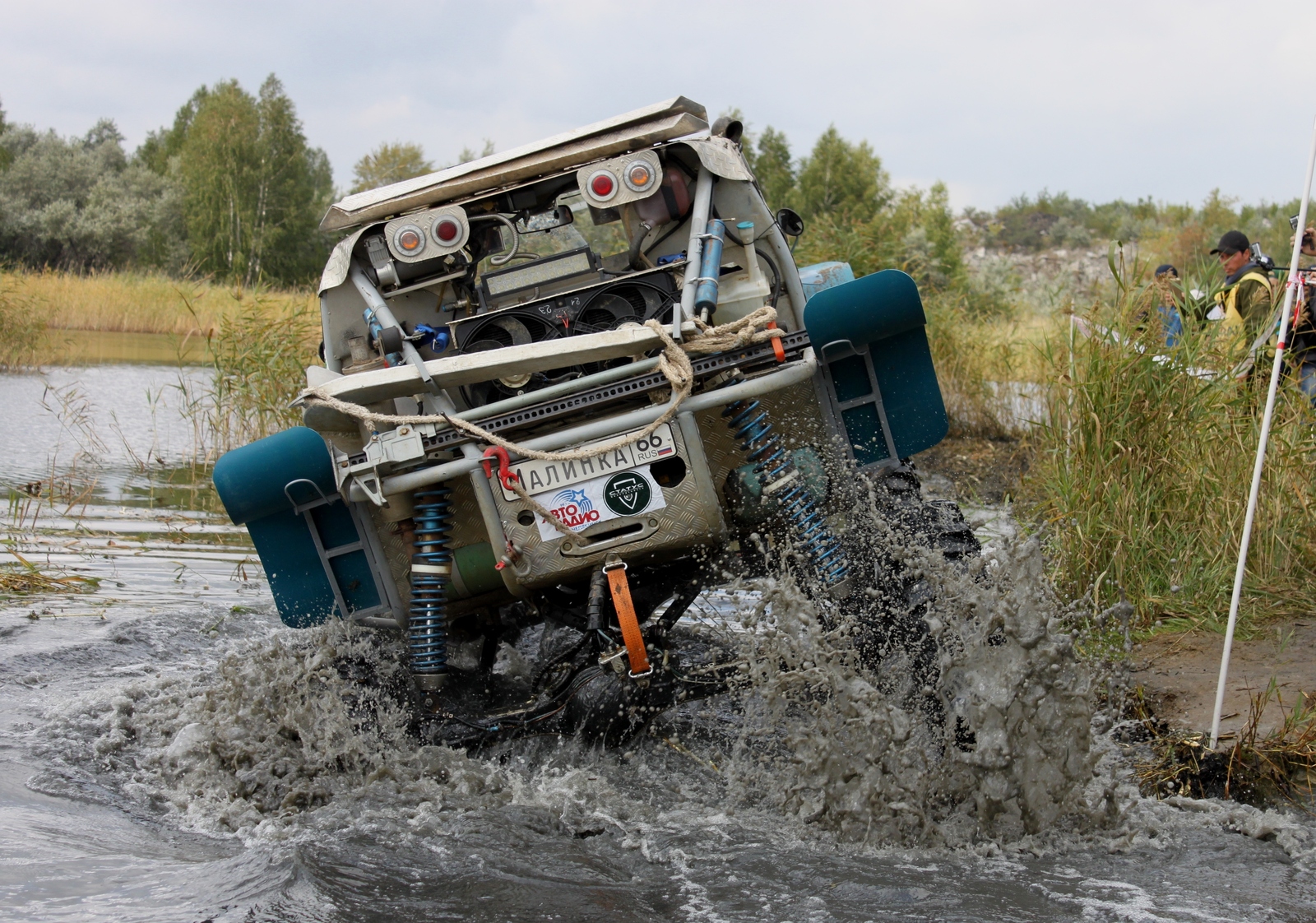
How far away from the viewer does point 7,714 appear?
4.85m

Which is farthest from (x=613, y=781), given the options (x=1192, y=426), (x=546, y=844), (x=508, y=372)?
(x=1192, y=426)

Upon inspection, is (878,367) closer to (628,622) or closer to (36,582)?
(628,622)

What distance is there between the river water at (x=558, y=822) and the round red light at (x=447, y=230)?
1.62 m

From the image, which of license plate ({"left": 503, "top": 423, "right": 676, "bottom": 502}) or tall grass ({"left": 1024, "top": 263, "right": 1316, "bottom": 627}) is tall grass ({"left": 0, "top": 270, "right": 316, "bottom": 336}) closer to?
tall grass ({"left": 1024, "top": 263, "right": 1316, "bottom": 627})

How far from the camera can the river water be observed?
3.21m

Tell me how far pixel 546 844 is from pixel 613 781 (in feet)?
2.23

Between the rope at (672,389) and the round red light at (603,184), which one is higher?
the round red light at (603,184)

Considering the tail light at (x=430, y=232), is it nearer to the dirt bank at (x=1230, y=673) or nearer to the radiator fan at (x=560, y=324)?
the radiator fan at (x=560, y=324)

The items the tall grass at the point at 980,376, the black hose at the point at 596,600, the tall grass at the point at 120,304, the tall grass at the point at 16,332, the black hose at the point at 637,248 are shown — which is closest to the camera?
the black hose at the point at 596,600

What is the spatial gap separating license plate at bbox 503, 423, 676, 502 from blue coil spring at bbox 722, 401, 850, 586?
1.13 feet

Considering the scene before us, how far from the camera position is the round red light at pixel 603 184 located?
464 centimetres

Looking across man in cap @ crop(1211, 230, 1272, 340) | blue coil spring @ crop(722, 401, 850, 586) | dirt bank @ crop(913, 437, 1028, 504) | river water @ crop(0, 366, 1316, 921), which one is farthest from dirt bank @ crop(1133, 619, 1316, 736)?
dirt bank @ crop(913, 437, 1028, 504)

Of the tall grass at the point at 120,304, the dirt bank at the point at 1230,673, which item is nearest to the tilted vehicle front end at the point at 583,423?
the dirt bank at the point at 1230,673

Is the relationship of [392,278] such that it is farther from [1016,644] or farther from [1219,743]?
[1219,743]
